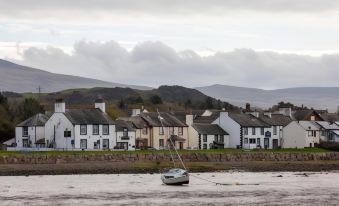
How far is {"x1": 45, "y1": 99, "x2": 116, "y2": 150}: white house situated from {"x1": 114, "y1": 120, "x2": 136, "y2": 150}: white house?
0.88 meters

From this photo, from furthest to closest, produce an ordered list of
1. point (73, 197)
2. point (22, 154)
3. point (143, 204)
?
1. point (22, 154)
2. point (73, 197)
3. point (143, 204)

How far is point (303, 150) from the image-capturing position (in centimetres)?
12612

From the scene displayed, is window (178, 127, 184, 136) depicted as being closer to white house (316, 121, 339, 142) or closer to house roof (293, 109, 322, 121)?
white house (316, 121, 339, 142)

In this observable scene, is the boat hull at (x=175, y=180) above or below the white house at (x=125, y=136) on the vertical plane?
below

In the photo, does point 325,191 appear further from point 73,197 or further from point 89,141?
point 89,141

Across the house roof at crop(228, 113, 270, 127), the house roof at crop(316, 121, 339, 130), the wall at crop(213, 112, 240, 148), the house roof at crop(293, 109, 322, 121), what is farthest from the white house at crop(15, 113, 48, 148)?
the house roof at crop(293, 109, 322, 121)

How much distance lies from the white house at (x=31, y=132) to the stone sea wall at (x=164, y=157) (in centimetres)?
1651

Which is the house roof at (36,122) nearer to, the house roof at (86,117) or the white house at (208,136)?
the house roof at (86,117)

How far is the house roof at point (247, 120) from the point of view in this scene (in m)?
132

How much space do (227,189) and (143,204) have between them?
14857 millimetres

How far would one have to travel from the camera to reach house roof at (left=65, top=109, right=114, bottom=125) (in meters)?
116

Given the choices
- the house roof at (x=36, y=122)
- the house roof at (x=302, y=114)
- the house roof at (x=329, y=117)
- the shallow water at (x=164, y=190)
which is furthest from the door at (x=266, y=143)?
the shallow water at (x=164, y=190)

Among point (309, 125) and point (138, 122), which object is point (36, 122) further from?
point (309, 125)

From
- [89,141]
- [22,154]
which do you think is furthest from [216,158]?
[22,154]
